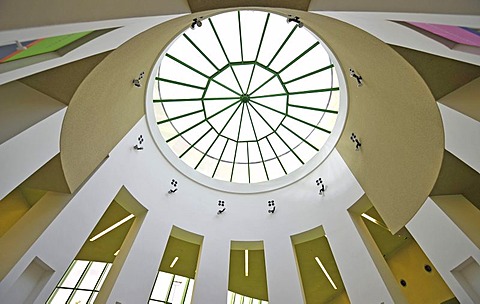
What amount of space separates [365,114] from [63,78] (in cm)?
817

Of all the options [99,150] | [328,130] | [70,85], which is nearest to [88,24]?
[70,85]

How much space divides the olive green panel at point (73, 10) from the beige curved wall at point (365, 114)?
232 cm

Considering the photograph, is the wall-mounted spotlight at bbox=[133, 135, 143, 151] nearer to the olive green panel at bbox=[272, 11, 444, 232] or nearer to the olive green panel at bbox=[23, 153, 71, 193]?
the olive green panel at bbox=[23, 153, 71, 193]

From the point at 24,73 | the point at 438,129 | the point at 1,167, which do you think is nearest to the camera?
the point at 24,73

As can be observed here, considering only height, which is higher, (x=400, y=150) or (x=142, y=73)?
(x=142, y=73)

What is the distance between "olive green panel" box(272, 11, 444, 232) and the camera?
7.14m

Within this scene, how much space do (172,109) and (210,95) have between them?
5.47ft

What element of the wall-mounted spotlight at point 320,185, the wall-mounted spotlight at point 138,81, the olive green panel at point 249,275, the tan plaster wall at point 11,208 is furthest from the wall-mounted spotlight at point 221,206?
the tan plaster wall at point 11,208

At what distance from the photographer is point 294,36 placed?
11000 millimetres

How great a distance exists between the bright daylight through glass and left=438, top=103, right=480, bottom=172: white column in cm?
536

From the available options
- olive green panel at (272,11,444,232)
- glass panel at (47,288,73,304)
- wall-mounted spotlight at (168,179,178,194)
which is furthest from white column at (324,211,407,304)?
glass panel at (47,288,73,304)

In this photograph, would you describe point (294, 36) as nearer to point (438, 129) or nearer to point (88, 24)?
point (438, 129)

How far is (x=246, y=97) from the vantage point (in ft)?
41.6

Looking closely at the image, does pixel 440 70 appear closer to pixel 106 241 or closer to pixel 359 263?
pixel 359 263
